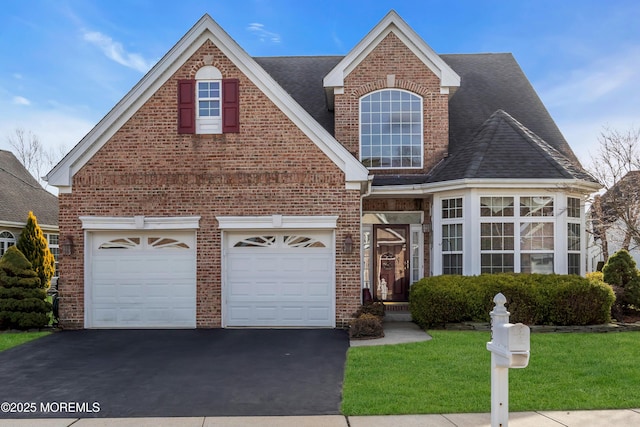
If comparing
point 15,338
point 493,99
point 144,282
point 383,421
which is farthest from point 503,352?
point 493,99

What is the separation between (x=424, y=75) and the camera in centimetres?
1473

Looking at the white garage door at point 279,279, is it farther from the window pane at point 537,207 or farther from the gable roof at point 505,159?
the window pane at point 537,207

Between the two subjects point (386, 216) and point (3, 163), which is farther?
point (3, 163)

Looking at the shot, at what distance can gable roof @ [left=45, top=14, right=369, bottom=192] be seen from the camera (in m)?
12.2

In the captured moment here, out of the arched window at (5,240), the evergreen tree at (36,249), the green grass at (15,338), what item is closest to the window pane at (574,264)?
the green grass at (15,338)

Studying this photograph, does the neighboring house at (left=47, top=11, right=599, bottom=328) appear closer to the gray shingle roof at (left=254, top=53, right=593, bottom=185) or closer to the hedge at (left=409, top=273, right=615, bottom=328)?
the gray shingle roof at (left=254, top=53, right=593, bottom=185)

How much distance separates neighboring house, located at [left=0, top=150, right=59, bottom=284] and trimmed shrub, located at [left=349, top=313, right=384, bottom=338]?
13982 millimetres

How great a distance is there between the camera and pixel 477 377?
7496 millimetres

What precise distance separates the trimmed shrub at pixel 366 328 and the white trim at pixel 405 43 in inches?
272

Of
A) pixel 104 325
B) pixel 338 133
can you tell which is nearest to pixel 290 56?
pixel 338 133

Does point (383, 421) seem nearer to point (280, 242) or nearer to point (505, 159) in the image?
point (280, 242)

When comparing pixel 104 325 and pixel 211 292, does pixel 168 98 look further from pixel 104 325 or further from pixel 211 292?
pixel 104 325

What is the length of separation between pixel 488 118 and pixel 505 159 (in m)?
3.55

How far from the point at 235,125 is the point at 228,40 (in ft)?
6.49
